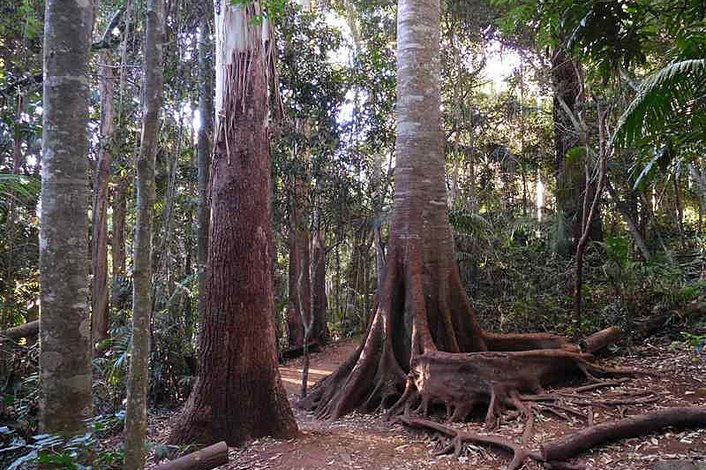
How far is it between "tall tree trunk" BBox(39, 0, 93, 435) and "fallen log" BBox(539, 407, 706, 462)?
137 inches

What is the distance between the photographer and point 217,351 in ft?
18.3

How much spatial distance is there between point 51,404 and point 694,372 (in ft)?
21.7

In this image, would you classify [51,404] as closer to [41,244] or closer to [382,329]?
[41,244]

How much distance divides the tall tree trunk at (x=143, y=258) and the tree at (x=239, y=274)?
2.28 metres

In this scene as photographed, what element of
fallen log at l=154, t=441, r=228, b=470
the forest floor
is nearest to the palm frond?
the forest floor

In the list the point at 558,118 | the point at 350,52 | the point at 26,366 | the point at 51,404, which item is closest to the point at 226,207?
the point at 51,404

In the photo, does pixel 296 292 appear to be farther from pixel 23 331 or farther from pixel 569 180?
pixel 569 180

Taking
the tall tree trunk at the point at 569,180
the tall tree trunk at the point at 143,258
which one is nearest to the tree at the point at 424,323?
the tall tree trunk at the point at 143,258

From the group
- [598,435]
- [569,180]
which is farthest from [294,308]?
[598,435]

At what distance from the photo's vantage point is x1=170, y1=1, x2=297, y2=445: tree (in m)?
5.52

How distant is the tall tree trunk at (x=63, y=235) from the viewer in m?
3.34

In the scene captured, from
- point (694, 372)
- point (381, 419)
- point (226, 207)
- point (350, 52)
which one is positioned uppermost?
point (350, 52)

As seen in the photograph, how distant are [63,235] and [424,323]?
4430mm

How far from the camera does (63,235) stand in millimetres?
3422
